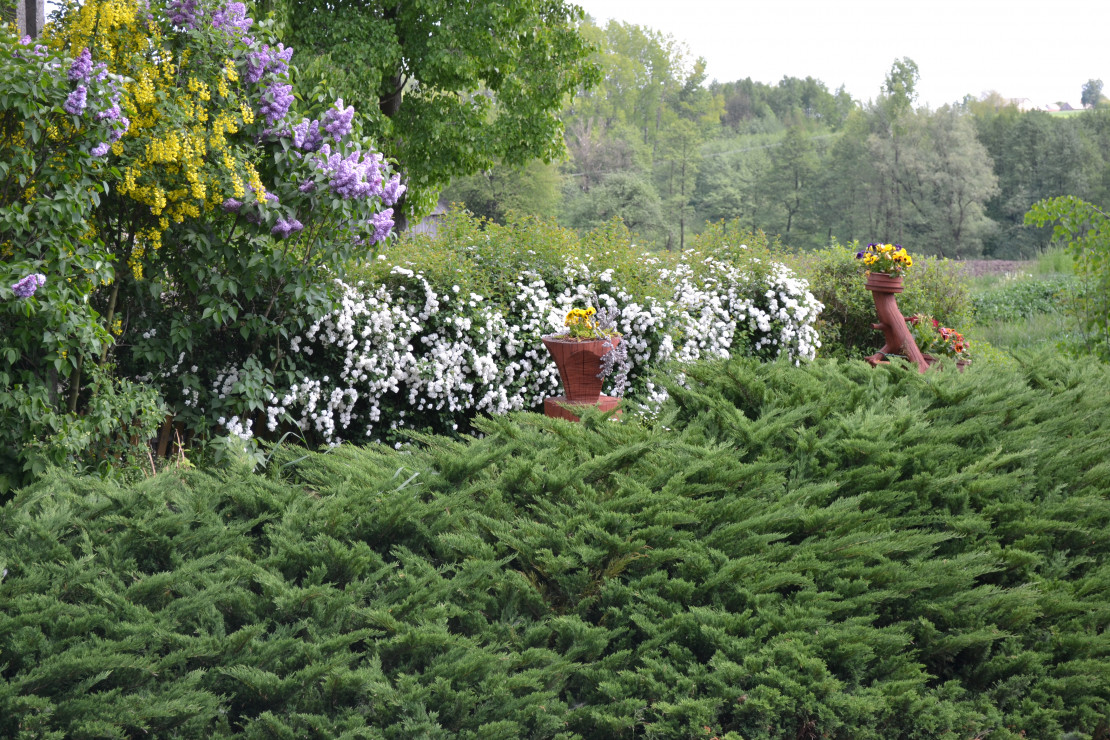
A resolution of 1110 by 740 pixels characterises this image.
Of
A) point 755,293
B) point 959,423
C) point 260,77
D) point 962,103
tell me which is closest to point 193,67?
point 260,77

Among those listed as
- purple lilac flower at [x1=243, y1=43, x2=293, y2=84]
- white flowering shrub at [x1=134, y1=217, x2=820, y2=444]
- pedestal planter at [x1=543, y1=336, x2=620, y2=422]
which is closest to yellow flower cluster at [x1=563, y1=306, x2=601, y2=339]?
pedestal planter at [x1=543, y1=336, x2=620, y2=422]

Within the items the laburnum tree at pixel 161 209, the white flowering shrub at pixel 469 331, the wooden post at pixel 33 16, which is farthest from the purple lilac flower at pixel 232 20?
the wooden post at pixel 33 16

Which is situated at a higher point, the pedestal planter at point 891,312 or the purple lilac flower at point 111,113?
the purple lilac flower at point 111,113

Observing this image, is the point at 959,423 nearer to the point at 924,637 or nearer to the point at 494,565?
the point at 924,637

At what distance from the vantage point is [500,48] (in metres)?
12.2

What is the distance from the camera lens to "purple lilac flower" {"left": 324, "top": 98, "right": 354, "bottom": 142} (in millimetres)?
4332

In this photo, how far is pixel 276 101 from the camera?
4215mm

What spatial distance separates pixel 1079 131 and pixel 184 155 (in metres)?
48.2

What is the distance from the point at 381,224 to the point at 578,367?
1563 mm

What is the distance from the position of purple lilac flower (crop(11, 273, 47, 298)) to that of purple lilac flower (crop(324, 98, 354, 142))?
1722mm

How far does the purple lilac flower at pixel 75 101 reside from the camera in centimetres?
319

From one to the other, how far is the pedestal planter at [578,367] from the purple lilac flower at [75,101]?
9.56ft

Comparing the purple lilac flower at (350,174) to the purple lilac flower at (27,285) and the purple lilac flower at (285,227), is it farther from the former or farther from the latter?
the purple lilac flower at (27,285)

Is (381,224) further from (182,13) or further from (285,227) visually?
(182,13)
